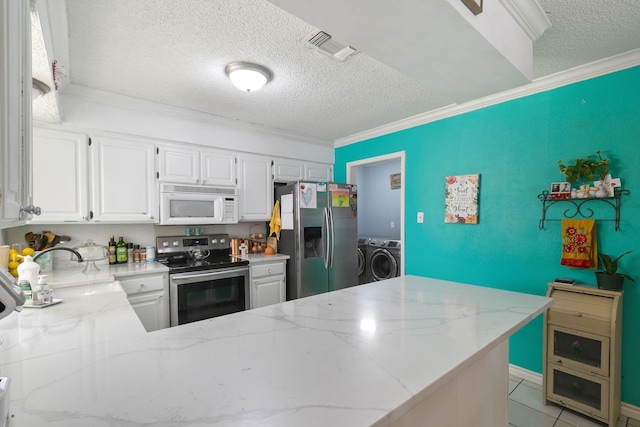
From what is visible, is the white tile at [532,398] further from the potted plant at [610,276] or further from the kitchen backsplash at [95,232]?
the kitchen backsplash at [95,232]

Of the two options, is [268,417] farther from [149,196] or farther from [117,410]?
[149,196]

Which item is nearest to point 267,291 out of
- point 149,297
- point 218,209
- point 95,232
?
point 218,209

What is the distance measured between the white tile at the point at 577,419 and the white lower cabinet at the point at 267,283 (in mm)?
2540

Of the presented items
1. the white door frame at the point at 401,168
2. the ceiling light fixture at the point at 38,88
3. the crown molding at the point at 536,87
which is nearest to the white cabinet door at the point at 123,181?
the ceiling light fixture at the point at 38,88

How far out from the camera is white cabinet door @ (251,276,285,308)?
317 cm

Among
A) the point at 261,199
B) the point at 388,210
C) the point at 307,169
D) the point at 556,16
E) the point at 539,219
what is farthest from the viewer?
the point at 388,210

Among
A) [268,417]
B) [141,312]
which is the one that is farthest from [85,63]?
[268,417]

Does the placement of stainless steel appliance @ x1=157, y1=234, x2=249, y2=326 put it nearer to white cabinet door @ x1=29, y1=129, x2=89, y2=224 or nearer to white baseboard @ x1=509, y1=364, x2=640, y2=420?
white cabinet door @ x1=29, y1=129, x2=89, y2=224

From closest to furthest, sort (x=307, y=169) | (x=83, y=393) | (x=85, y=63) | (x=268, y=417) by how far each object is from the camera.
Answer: (x=268, y=417), (x=83, y=393), (x=85, y=63), (x=307, y=169)

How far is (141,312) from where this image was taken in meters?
2.47

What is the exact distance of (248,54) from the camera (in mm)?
1990

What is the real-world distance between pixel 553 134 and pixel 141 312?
3622mm

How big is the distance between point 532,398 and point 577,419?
278 millimetres

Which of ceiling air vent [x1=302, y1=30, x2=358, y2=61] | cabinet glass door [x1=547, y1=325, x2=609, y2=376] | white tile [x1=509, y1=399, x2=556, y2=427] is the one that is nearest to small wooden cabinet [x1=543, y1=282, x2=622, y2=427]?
cabinet glass door [x1=547, y1=325, x2=609, y2=376]
